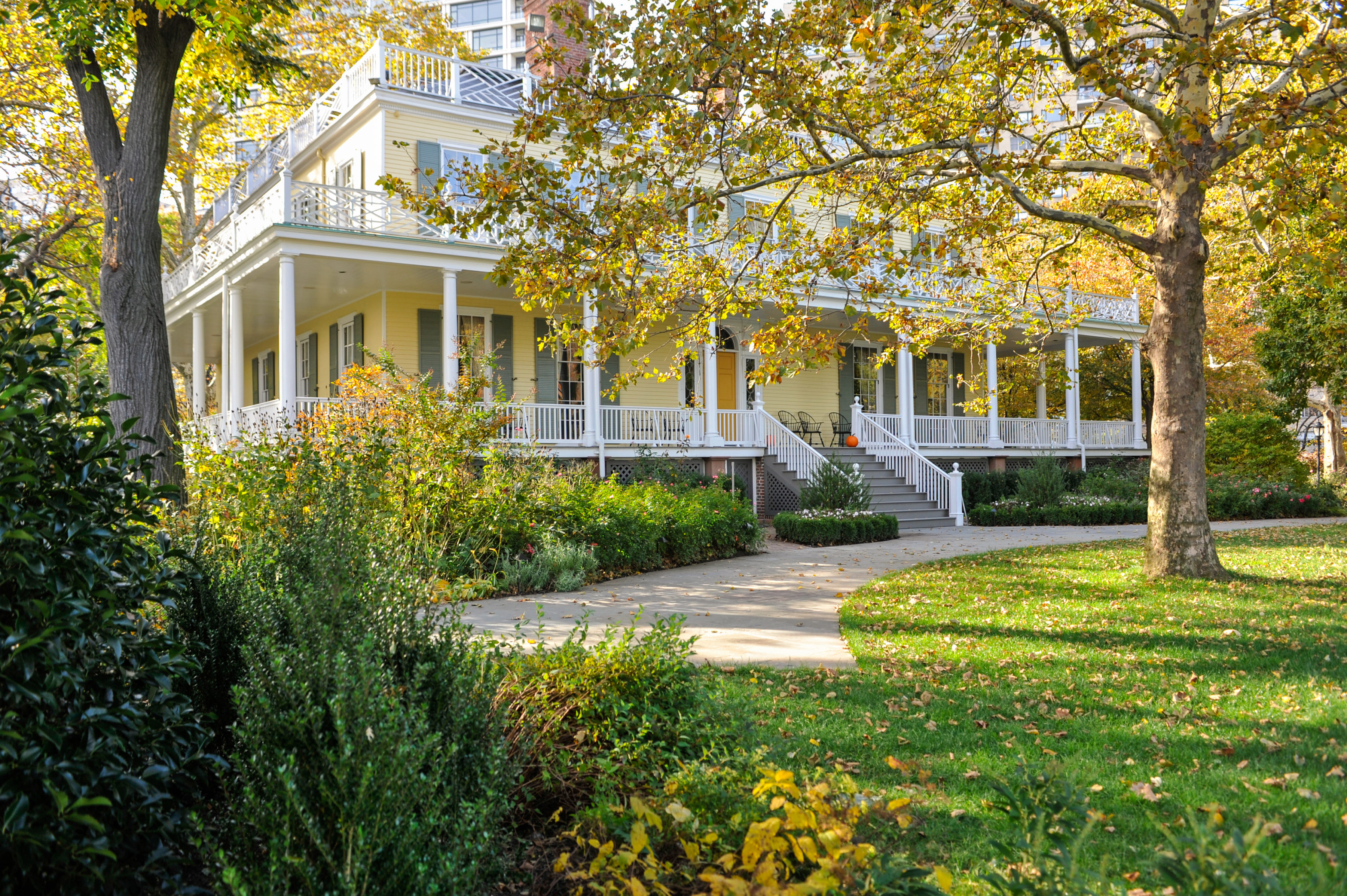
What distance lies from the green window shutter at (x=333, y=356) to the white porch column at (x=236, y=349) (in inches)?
102

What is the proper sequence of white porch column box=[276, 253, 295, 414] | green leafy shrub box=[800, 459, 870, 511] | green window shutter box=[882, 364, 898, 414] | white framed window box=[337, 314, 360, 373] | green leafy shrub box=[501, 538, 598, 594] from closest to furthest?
green leafy shrub box=[501, 538, 598, 594] < white porch column box=[276, 253, 295, 414] < green leafy shrub box=[800, 459, 870, 511] < white framed window box=[337, 314, 360, 373] < green window shutter box=[882, 364, 898, 414]

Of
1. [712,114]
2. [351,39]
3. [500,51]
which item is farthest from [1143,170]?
[500,51]

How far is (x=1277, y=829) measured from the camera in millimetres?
3312

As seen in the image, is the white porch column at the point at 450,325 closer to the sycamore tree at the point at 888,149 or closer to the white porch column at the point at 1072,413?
the sycamore tree at the point at 888,149

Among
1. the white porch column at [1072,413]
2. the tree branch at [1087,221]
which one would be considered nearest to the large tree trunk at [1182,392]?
the tree branch at [1087,221]

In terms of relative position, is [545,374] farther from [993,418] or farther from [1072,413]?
[1072,413]

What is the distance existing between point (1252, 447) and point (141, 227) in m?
24.5

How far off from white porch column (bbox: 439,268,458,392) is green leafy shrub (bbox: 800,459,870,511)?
6633mm

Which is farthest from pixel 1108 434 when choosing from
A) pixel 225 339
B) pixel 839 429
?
pixel 225 339

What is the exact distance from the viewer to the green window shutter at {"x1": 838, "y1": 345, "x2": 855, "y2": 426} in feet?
74.3

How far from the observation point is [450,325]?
15.2m

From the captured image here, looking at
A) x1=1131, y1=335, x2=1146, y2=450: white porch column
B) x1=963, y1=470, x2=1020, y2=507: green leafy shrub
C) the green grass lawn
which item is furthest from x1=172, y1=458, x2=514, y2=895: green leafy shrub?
x1=1131, y1=335, x2=1146, y2=450: white porch column

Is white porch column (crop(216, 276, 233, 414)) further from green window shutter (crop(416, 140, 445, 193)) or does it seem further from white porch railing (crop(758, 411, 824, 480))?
white porch railing (crop(758, 411, 824, 480))

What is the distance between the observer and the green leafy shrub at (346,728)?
2.15 m
